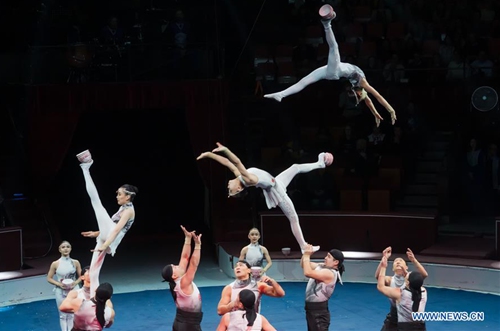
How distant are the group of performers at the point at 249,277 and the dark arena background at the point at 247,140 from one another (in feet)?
11.9

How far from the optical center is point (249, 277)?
963cm

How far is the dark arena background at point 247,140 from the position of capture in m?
15.3

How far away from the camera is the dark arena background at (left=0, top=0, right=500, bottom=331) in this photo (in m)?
15.3

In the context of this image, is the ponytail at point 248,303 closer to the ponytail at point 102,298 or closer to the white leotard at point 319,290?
the ponytail at point 102,298

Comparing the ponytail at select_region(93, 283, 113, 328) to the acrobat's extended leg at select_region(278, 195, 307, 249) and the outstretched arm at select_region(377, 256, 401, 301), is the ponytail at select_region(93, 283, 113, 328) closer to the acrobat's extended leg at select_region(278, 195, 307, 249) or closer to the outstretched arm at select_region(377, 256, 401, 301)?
the acrobat's extended leg at select_region(278, 195, 307, 249)

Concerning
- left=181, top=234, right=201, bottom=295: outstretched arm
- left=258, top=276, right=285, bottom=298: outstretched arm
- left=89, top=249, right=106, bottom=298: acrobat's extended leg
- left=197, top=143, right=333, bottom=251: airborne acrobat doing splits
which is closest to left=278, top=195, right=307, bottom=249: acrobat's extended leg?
left=197, top=143, right=333, bottom=251: airborne acrobat doing splits

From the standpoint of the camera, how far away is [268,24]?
1934 cm

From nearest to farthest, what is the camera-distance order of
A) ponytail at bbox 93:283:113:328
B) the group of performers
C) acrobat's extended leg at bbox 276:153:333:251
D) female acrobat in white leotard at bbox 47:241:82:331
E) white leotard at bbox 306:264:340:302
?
ponytail at bbox 93:283:113:328
the group of performers
acrobat's extended leg at bbox 276:153:333:251
white leotard at bbox 306:264:340:302
female acrobat in white leotard at bbox 47:241:82:331

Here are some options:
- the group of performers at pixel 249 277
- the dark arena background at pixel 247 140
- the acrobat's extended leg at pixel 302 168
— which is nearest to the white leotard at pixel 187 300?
the group of performers at pixel 249 277

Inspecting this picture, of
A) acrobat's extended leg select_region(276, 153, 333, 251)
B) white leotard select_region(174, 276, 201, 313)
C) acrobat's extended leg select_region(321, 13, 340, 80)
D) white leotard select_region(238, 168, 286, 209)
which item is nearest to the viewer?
acrobat's extended leg select_region(321, 13, 340, 80)

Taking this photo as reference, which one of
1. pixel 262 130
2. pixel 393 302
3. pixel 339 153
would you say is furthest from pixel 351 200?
pixel 393 302

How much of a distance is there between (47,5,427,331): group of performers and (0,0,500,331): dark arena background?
364 centimetres

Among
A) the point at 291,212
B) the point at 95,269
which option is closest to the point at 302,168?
the point at 291,212

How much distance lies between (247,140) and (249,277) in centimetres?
783
